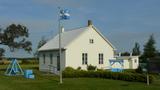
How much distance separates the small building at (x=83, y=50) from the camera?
154ft

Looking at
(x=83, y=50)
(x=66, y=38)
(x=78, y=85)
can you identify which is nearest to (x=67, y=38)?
(x=66, y=38)

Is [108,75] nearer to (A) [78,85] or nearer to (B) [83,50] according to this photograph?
(A) [78,85]

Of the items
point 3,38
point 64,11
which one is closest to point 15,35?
point 3,38

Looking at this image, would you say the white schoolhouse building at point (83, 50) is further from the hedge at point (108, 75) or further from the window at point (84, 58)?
the hedge at point (108, 75)

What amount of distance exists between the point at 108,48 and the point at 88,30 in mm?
3687

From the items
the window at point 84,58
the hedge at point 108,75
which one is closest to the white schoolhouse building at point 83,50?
the window at point 84,58

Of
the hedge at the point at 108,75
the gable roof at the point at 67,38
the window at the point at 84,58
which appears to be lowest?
the hedge at the point at 108,75

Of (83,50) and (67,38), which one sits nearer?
(83,50)

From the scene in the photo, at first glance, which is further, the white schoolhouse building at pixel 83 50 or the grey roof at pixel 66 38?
the grey roof at pixel 66 38

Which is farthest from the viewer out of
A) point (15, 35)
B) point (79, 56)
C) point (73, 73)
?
point (15, 35)

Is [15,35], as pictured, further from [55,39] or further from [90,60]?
[90,60]

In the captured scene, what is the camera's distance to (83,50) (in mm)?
47531

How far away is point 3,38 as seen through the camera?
244 feet

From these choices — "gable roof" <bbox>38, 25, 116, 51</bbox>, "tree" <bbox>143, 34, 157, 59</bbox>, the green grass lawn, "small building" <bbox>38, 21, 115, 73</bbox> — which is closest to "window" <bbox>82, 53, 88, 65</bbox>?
"small building" <bbox>38, 21, 115, 73</bbox>
